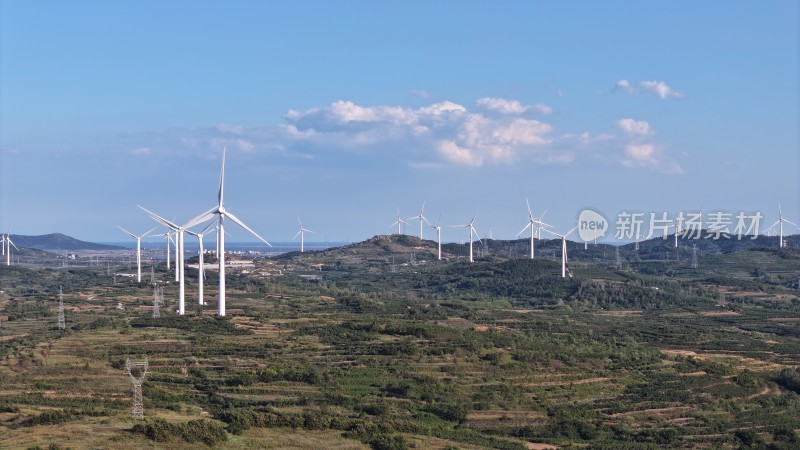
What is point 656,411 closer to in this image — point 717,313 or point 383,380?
point 383,380

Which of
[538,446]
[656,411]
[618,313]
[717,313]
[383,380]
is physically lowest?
[538,446]

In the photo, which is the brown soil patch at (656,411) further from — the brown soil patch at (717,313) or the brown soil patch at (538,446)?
the brown soil patch at (717,313)

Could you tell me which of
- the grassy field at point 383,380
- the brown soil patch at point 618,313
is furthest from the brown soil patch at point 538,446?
the brown soil patch at point 618,313

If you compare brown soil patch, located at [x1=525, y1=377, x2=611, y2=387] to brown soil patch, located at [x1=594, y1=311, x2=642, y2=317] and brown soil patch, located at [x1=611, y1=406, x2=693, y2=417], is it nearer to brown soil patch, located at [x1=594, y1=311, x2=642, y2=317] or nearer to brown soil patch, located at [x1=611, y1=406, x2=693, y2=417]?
brown soil patch, located at [x1=611, y1=406, x2=693, y2=417]

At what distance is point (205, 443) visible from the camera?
57.2 metres

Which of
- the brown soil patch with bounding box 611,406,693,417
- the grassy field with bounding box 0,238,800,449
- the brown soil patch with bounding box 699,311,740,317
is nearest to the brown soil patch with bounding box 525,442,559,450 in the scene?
the grassy field with bounding box 0,238,800,449

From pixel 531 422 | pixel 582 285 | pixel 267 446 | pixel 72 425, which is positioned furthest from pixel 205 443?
pixel 582 285

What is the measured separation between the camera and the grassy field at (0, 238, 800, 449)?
63.9 meters

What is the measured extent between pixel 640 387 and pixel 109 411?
4199cm

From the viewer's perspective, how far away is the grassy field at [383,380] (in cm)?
6394

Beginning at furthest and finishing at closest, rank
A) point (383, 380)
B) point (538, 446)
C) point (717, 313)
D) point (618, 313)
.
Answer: point (618, 313) → point (717, 313) → point (383, 380) → point (538, 446)

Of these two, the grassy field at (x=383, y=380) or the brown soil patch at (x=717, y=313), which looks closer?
the grassy field at (x=383, y=380)

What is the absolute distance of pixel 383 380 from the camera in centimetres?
8638

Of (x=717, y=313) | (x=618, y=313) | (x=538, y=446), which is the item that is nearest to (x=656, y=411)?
Answer: (x=538, y=446)
